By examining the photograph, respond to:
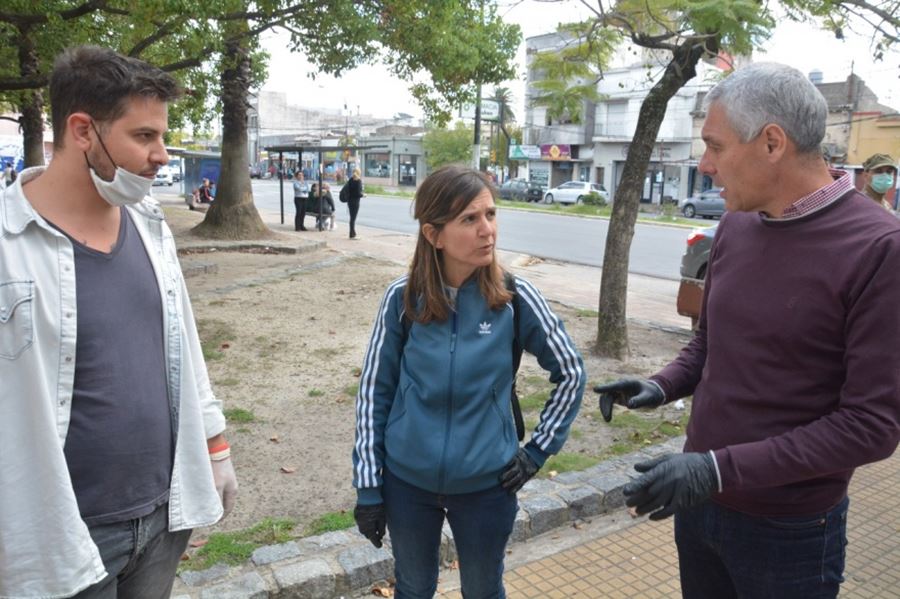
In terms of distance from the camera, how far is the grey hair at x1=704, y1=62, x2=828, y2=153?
66.5 inches

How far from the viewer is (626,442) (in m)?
4.97

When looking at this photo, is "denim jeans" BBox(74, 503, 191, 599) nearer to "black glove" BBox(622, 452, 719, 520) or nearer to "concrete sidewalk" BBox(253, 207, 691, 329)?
"black glove" BBox(622, 452, 719, 520)

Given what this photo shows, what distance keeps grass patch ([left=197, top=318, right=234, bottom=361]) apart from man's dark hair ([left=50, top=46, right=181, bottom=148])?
5.03 meters

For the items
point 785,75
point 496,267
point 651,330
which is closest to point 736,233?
point 785,75

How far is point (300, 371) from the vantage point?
642 centimetres

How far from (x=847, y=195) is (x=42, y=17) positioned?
9.19 metres

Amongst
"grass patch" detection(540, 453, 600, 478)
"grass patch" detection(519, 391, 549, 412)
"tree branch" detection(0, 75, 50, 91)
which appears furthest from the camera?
"tree branch" detection(0, 75, 50, 91)

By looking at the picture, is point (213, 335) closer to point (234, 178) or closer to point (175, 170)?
point (234, 178)

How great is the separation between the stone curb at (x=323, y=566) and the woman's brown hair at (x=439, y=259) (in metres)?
1.53

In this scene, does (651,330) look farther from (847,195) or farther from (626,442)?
(847,195)

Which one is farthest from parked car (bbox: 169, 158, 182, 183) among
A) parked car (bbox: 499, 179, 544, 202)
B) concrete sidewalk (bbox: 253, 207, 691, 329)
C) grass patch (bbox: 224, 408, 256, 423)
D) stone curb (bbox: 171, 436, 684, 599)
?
stone curb (bbox: 171, 436, 684, 599)

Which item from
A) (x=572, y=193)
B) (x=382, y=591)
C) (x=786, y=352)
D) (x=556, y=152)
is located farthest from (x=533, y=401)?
(x=556, y=152)

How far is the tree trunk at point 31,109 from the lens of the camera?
1039 centimetres

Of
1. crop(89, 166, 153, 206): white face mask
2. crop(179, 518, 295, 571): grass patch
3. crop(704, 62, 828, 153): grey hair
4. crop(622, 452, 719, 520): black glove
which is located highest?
crop(704, 62, 828, 153): grey hair
